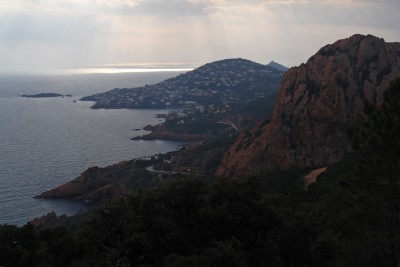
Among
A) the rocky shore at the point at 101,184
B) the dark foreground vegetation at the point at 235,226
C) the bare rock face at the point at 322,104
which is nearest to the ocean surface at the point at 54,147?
the rocky shore at the point at 101,184

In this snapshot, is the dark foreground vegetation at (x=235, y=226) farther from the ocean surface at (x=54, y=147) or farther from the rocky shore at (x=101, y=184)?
the rocky shore at (x=101, y=184)

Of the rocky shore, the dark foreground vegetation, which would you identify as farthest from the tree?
the rocky shore

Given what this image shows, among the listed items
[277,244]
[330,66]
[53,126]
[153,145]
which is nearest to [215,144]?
[153,145]

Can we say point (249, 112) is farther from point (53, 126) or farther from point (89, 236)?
Answer: point (89, 236)

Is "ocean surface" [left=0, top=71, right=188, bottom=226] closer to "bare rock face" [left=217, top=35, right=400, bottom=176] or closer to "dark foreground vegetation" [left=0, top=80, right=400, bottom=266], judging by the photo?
"bare rock face" [left=217, top=35, right=400, bottom=176]

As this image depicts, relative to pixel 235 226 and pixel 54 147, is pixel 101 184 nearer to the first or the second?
pixel 54 147
